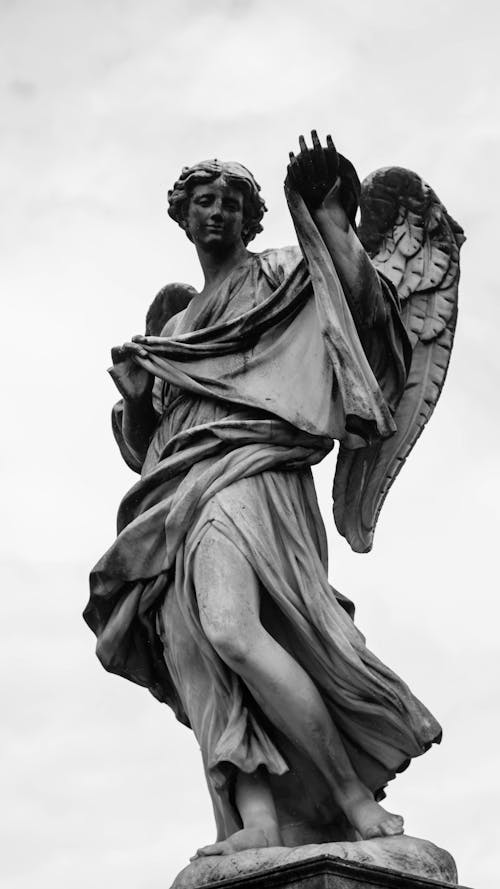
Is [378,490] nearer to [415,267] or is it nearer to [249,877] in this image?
[415,267]

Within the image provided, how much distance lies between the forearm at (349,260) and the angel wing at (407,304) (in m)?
0.58

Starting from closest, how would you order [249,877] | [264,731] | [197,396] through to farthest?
[249,877]
[264,731]
[197,396]

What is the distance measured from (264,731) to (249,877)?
92 cm

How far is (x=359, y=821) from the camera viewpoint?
33.9 feet

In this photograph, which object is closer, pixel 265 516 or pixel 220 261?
pixel 265 516

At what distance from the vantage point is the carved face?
37.7ft

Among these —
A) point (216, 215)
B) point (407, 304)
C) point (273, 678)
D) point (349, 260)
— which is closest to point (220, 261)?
point (216, 215)

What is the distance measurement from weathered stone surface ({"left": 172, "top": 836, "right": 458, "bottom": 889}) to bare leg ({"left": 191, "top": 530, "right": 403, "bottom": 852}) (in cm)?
25

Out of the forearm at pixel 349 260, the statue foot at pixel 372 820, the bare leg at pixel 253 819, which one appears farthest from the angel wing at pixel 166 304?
the statue foot at pixel 372 820

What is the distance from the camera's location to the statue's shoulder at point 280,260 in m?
11.6

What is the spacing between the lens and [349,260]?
36.3 feet

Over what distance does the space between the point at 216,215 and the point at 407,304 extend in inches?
47.8

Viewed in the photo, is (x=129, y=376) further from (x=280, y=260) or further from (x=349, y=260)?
(x=349, y=260)

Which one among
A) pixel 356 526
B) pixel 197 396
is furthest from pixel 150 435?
pixel 356 526
